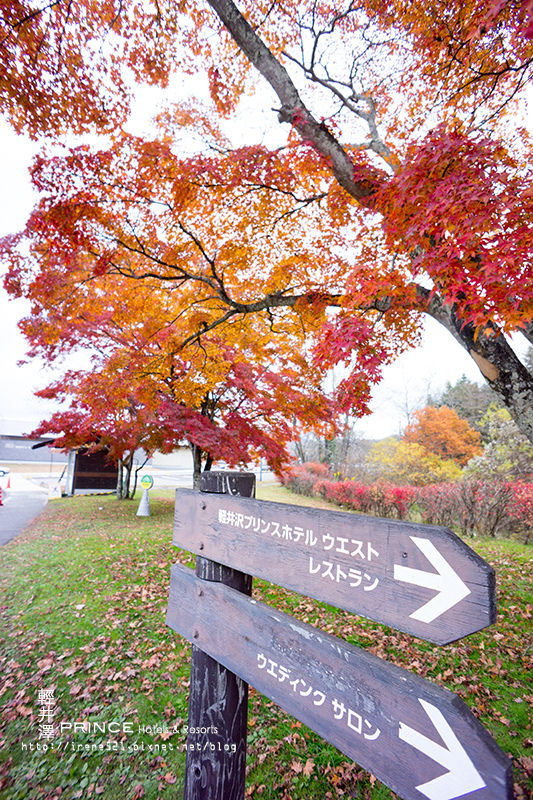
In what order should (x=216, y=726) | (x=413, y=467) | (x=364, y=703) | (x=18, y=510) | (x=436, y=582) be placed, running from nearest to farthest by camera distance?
1. (x=436, y=582)
2. (x=364, y=703)
3. (x=216, y=726)
4. (x=18, y=510)
5. (x=413, y=467)

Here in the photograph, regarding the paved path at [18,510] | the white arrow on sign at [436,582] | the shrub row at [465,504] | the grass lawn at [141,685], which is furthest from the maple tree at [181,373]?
the white arrow on sign at [436,582]

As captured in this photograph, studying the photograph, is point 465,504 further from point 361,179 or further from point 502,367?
point 361,179

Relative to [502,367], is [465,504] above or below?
below

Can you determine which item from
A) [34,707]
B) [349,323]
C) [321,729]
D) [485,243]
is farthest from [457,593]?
[34,707]

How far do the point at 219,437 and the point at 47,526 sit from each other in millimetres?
6002

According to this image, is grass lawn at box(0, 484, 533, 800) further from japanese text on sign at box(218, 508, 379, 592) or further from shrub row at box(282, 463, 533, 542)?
shrub row at box(282, 463, 533, 542)

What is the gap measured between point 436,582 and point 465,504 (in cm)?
1052

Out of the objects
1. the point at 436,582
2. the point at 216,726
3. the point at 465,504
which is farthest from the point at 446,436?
the point at 436,582

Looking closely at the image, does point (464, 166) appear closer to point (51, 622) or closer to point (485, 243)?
point (485, 243)

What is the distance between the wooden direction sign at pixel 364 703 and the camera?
0.90 meters

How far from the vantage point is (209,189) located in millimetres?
5832

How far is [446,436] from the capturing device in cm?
2120

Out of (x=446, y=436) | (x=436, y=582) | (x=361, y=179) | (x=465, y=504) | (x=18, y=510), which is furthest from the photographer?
(x=446, y=436)

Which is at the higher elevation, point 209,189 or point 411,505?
point 209,189
